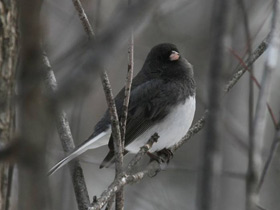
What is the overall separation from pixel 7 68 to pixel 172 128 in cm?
139

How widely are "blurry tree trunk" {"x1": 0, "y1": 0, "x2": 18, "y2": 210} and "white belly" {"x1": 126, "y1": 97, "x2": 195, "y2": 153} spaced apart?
1.35 m

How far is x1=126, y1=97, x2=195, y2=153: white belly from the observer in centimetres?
285

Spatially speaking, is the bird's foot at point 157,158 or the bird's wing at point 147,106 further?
the bird's wing at point 147,106

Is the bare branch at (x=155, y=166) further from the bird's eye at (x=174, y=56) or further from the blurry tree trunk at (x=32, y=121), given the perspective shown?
the blurry tree trunk at (x=32, y=121)

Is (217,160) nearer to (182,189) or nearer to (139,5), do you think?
(139,5)

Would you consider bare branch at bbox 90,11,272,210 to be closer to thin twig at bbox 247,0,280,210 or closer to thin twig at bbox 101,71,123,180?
thin twig at bbox 101,71,123,180

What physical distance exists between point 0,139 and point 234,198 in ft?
13.9

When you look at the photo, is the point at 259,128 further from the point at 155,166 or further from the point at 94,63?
the point at 155,166

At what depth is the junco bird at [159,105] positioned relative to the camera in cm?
289

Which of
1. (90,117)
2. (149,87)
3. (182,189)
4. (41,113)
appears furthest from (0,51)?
(182,189)

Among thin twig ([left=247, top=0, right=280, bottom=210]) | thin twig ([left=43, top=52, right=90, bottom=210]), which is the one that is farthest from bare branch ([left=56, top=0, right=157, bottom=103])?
thin twig ([left=43, top=52, right=90, bottom=210])

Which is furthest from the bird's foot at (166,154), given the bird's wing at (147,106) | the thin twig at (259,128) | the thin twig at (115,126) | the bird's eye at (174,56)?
the thin twig at (259,128)

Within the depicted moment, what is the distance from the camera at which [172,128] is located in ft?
9.41

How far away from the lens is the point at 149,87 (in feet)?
10.2
